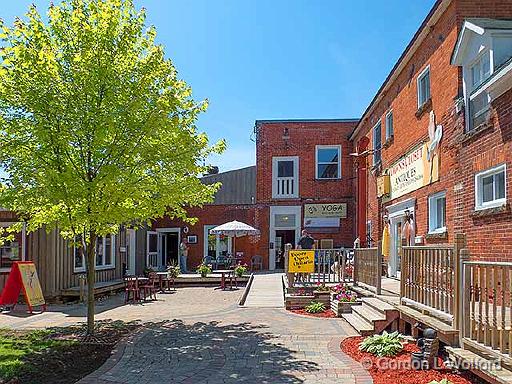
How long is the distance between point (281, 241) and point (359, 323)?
1560 centimetres

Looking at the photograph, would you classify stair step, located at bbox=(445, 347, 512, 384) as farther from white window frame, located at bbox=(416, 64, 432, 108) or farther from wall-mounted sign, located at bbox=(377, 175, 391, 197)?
wall-mounted sign, located at bbox=(377, 175, 391, 197)

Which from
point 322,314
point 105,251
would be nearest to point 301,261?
point 322,314

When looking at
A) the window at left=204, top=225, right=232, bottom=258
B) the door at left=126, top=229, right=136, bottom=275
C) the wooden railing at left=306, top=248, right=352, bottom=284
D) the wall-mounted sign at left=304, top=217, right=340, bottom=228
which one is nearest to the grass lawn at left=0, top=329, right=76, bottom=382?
the wooden railing at left=306, top=248, right=352, bottom=284

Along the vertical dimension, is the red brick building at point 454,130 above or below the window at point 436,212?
above

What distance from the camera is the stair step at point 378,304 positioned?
8.81 meters

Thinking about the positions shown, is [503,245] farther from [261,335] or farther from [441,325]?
[261,335]

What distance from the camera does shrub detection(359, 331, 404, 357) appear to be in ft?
24.4

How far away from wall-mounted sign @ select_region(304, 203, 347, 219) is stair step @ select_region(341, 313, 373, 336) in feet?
43.9

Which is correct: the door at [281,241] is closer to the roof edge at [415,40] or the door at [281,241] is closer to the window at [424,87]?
the roof edge at [415,40]

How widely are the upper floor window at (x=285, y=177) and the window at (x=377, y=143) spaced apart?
6857 millimetres

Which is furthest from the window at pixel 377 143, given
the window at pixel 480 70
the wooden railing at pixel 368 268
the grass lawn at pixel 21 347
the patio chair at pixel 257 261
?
the grass lawn at pixel 21 347

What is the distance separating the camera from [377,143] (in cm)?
1784

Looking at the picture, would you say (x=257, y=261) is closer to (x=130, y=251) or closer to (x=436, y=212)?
(x=130, y=251)

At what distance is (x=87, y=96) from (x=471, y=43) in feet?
23.0
